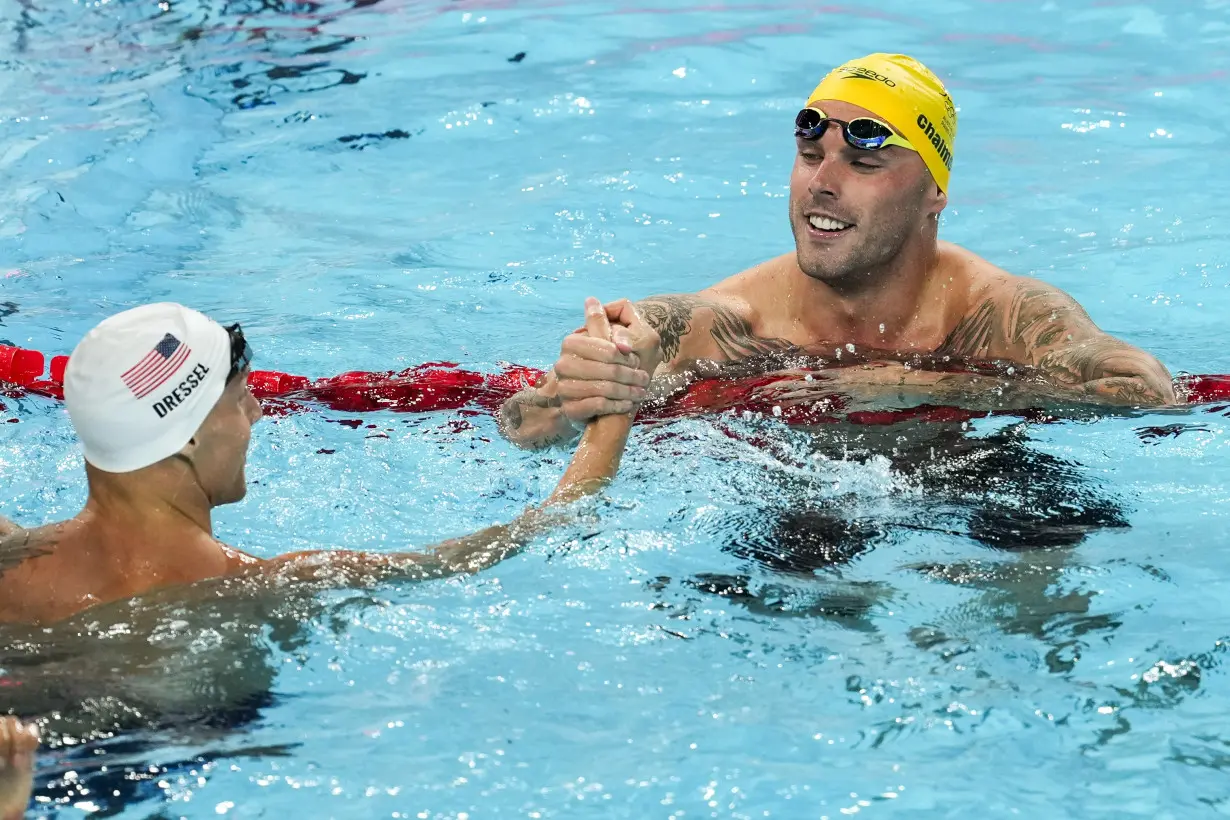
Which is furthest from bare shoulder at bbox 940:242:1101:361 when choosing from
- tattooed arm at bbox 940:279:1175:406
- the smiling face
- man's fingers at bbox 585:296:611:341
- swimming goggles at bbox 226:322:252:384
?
swimming goggles at bbox 226:322:252:384

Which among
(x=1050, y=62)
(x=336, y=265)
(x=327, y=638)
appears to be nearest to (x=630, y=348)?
(x=327, y=638)

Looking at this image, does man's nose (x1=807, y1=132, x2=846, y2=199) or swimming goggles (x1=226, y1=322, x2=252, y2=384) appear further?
man's nose (x1=807, y1=132, x2=846, y2=199)

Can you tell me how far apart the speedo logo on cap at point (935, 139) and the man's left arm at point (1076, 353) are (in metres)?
0.56

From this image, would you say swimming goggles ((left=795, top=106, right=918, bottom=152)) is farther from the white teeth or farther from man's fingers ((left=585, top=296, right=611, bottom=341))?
man's fingers ((left=585, top=296, right=611, bottom=341))

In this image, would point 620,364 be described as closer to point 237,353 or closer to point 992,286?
point 237,353

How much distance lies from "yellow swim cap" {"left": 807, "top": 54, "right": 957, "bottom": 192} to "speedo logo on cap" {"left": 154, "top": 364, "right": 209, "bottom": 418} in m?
2.67

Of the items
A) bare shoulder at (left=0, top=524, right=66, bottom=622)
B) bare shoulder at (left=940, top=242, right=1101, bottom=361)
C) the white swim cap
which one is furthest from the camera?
bare shoulder at (left=940, top=242, right=1101, bottom=361)

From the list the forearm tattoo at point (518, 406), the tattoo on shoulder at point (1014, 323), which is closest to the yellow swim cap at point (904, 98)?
the tattoo on shoulder at point (1014, 323)

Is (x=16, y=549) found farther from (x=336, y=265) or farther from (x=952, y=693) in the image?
(x=336, y=265)

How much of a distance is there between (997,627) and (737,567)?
0.76 metres

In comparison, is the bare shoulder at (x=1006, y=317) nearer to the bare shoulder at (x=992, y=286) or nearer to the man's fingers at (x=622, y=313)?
the bare shoulder at (x=992, y=286)

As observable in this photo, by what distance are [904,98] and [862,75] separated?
186mm

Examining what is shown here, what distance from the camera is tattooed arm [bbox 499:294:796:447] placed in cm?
394

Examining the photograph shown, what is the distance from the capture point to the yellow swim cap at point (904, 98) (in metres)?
5.27
